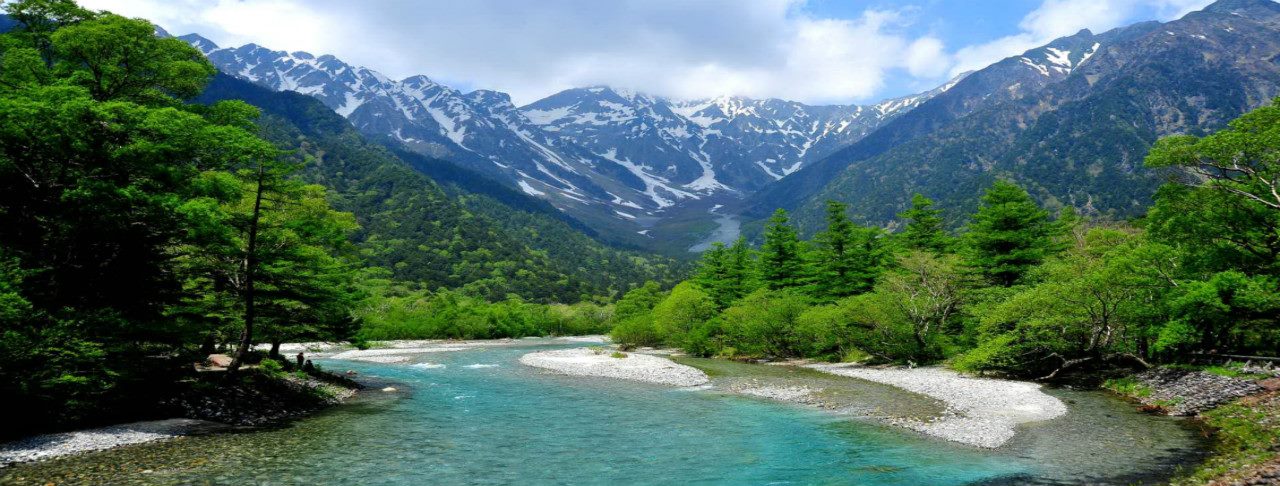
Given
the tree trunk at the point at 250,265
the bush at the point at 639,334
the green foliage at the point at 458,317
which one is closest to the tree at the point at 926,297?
the bush at the point at 639,334

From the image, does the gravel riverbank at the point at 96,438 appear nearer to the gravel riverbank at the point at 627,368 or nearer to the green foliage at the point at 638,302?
the gravel riverbank at the point at 627,368

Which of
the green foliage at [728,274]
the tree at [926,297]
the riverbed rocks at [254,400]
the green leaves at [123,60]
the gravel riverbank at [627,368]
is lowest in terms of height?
the gravel riverbank at [627,368]

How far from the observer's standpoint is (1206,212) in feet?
88.8

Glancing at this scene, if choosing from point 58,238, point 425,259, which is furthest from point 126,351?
point 425,259

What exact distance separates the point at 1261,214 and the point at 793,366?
103 ft

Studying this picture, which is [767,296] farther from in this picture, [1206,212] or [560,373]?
[1206,212]

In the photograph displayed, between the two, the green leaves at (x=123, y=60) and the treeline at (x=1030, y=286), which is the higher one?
the green leaves at (x=123, y=60)

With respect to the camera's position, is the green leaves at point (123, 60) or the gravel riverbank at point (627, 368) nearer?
the green leaves at point (123, 60)

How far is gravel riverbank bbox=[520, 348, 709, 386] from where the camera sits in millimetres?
43781

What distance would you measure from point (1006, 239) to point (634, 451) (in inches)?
1610

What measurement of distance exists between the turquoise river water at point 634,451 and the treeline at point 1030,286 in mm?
5619

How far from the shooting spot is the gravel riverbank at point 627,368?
43781 mm

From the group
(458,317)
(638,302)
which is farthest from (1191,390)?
(458,317)

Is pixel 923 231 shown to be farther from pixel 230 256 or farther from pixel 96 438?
pixel 96 438
